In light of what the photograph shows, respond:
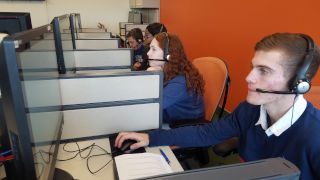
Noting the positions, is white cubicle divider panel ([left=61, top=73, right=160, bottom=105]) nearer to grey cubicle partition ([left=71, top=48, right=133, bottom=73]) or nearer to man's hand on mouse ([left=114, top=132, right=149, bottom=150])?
man's hand on mouse ([left=114, top=132, right=149, bottom=150])

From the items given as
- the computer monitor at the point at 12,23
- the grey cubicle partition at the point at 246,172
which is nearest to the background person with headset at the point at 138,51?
the computer monitor at the point at 12,23

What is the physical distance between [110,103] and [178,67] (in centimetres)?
61

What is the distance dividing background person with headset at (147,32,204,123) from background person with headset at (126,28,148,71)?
3.70ft

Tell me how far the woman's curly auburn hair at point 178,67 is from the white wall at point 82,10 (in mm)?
5164

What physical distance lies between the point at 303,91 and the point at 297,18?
4.07 ft

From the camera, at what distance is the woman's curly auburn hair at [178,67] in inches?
60.0

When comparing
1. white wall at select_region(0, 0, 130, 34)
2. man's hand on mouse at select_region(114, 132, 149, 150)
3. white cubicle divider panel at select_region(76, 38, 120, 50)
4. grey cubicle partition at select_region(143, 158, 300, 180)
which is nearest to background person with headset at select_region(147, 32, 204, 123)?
man's hand on mouse at select_region(114, 132, 149, 150)

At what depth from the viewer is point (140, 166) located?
33.0 inches

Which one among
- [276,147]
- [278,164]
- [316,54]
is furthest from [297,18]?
[278,164]

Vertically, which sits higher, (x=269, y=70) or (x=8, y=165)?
(x=269, y=70)

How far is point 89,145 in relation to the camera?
1089 millimetres

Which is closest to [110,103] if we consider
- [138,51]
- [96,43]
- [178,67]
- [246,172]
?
[178,67]

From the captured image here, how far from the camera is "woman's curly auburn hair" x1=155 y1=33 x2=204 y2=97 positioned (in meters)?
1.52

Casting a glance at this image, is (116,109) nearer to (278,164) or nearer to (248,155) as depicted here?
(248,155)
